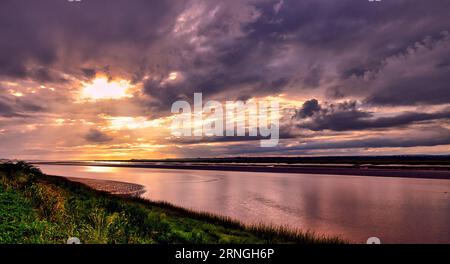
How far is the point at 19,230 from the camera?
1220cm

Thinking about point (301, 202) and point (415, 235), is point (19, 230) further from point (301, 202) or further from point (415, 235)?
point (301, 202)

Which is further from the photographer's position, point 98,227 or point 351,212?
point 351,212

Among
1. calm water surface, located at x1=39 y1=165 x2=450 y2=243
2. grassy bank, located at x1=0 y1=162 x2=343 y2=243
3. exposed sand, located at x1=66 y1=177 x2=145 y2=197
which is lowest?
exposed sand, located at x1=66 y1=177 x2=145 y2=197

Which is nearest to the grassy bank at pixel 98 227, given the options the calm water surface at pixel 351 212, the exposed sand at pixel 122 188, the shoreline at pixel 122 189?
the calm water surface at pixel 351 212

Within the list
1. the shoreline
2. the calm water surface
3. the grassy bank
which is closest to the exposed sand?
the shoreline

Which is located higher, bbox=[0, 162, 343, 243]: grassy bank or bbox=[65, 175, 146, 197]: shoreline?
bbox=[0, 162, 343, 243]: grassy bank

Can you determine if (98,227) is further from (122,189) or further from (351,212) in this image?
(122,189)

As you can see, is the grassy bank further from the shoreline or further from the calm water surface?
the shoreline

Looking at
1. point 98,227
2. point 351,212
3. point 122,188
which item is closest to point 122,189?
point 122,188

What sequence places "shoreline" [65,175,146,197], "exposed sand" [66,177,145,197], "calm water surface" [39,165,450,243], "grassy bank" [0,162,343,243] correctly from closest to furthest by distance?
"grassy bank" [0,162,343,243], "calm water surface" [39,165,450,243], "shoreline" [65,175,146,197], "exposed sand" [66,177,145,197]

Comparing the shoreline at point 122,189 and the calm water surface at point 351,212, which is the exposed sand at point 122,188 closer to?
the shoreline at point 122,189

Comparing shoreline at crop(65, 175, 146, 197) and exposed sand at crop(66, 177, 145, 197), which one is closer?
shoreline at crop(65, 175, 146, 197)

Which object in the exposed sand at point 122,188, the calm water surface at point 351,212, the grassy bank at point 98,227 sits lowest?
the exposed sand at point 122,188
